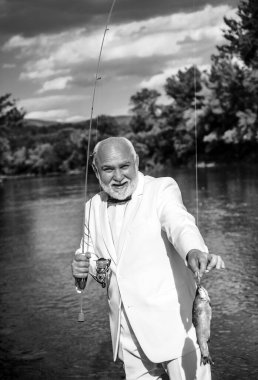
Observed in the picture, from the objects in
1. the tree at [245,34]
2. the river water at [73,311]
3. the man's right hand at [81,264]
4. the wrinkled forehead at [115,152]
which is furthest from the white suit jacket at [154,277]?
the tree at [245,34]

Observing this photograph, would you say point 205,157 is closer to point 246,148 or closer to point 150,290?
point 246,148

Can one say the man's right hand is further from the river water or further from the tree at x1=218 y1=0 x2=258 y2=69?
the tree at x1=218 y1=0 x2=258 y2=69

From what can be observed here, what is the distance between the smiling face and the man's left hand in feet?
2.65

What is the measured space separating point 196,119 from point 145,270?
30.0m

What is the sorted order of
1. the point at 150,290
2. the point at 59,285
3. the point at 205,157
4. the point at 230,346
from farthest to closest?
Result: the point at 205,157 < the point at 59,285 < the point at 230,346 < the point at 150,290

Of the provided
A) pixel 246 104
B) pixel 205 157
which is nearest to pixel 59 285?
pixel 246 104

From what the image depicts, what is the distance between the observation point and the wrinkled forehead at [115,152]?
3809 mm

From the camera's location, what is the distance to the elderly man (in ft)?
11.8

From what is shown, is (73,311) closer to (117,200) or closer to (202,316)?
(117,200)

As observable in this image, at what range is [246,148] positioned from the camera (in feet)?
182

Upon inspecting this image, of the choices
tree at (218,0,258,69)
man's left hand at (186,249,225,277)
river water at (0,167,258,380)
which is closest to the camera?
man's left hand at (186,249,225,277)

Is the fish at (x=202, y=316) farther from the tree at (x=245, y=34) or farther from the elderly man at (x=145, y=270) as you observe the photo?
the tree at (x=245, y=34)

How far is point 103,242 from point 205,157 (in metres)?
58.3

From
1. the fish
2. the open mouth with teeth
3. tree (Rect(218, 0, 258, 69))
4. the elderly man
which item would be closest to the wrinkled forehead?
the elderly man
